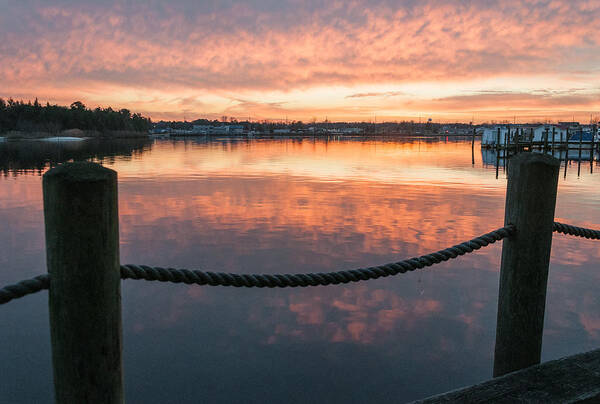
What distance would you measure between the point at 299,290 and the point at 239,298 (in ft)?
4.13

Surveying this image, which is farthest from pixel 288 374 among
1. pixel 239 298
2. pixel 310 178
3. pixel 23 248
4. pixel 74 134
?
pixel 74 134

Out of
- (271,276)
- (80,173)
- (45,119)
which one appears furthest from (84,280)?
(45,119)

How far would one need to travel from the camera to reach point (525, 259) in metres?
3.17

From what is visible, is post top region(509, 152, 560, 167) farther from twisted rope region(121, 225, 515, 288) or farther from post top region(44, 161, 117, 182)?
post top region(44, 161, 117, 182)

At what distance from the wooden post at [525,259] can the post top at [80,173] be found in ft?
8.35

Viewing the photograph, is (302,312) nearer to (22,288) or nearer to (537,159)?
(537,159)

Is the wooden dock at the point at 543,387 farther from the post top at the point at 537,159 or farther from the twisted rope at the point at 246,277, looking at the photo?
the post top at the point at 537,159

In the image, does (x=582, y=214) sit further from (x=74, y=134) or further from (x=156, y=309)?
(x=74, y=134)

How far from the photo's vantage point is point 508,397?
2.71 meters

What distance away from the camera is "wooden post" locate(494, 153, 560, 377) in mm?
3057

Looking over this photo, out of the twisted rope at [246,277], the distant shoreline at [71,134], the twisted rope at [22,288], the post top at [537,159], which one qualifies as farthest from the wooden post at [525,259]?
the distant shoreline at [71,134]

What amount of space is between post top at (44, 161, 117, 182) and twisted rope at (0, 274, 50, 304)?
43 centimetres

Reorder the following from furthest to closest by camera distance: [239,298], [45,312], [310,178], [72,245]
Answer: [310,178], [239,298], [45,312], [72,245]

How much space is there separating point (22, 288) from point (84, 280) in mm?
229
